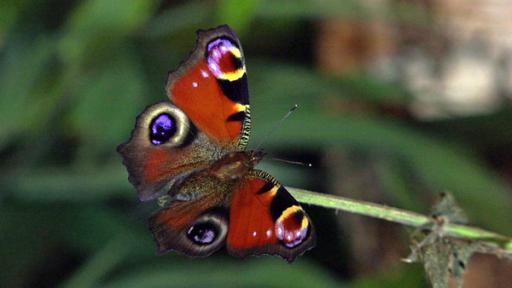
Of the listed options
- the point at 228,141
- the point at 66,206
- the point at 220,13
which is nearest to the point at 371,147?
the point at 220,13

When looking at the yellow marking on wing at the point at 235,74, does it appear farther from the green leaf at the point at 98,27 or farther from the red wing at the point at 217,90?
the green leaf at the point at 98,27

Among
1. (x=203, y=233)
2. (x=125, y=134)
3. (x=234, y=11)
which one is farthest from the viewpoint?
(x=125, y=134)

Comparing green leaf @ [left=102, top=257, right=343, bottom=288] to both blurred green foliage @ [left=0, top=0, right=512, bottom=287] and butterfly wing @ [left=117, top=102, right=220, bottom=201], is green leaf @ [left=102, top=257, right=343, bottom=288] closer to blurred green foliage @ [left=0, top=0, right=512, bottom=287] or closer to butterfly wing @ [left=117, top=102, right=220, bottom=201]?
blurred green foliage @ [left=0, top=0, right=512, bottom=287]

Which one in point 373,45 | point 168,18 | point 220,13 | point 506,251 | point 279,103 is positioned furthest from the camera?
point 373,45

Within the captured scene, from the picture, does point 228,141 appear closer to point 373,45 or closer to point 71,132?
point 71,132

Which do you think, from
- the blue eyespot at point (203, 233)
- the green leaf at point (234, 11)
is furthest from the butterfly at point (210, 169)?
the green leaf at point (234, 11)

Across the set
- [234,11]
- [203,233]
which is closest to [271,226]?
[203,233]

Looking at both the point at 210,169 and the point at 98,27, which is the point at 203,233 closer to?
the point at 210,169
